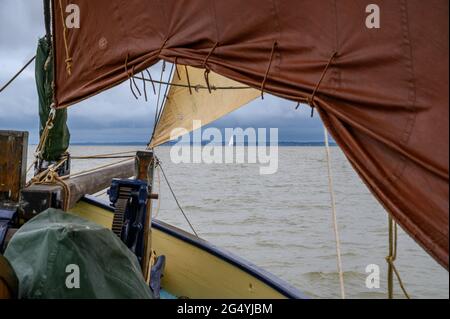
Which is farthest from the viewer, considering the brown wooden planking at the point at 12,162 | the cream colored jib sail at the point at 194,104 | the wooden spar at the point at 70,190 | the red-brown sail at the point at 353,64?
the cream colored jib sail at the point at 194,104

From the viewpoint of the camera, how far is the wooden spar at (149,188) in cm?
375

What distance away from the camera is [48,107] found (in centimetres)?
463

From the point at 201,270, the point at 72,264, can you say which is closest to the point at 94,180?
the point at 201,270

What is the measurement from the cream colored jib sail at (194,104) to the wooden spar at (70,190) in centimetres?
A: 104

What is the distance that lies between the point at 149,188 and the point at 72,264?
5.67ft

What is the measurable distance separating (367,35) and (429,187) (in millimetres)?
933

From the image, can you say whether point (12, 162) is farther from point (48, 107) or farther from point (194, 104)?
point (194, 104)

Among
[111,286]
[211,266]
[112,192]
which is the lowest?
[211,266]

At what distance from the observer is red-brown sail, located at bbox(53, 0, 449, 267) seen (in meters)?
2.31

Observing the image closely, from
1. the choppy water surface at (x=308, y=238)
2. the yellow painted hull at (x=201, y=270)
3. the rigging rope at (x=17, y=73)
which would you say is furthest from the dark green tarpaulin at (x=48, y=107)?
the choppy water surface at (x=308, y=238)

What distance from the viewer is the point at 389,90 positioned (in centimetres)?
245

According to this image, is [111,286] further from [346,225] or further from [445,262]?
[346,225]

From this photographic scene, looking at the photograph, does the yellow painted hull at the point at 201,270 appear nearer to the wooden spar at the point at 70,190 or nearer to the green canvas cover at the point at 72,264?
the wooden spar at the point at 70,190

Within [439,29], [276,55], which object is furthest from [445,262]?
[276,55]
